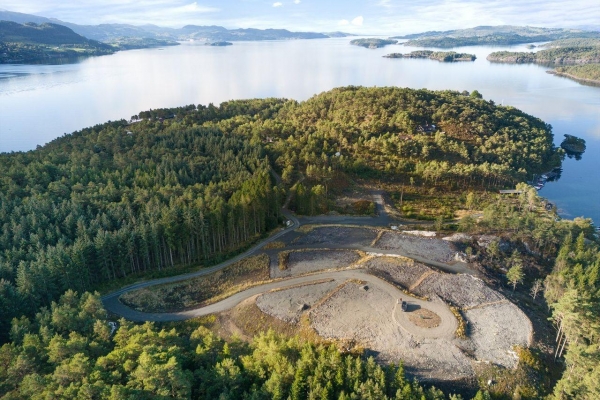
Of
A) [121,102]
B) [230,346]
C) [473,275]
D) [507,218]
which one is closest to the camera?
[230,346]

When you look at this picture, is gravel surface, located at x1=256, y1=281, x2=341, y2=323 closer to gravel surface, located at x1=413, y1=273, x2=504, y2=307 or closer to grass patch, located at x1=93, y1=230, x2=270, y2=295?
gravel surface, located at x1=413, y1=273, x2=504, y2=307

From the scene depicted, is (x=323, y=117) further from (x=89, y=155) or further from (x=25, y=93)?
A: (x=25, y=93)

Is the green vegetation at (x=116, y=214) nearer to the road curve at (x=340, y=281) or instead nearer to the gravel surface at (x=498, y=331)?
the road curve at (x=340, y=281)

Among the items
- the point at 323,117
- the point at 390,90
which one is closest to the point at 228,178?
the point at 323,117

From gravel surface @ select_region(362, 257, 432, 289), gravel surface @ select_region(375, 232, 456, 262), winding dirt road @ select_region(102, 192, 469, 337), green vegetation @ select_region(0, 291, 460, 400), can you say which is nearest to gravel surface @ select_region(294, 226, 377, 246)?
gravel surface @ select_region(375, 232, 456, 262)

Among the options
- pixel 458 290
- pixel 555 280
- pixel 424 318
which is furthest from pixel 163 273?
pixel 555 280

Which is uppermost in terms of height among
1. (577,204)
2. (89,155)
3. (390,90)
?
(390,90)

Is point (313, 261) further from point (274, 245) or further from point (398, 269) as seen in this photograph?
point (398, 269)
